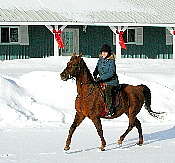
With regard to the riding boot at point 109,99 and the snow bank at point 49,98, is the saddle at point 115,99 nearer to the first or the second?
the riding boot at point 109,99

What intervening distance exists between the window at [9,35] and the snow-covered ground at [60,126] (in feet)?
34.0

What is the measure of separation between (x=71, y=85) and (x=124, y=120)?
2.54 meters

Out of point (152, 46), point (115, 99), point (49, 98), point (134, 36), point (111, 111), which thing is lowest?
point (49, 98)

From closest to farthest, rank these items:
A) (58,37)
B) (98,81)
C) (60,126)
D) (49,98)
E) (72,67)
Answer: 1. (72,67)
2. (98,81)
3. (60,126)
4. (49,98)
5. (58,37)

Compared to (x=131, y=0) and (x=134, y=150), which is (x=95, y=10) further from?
(x=134, y=150)

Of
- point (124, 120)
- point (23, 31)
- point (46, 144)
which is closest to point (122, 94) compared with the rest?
point (46, 144)

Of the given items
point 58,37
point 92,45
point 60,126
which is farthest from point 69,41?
point 60,126

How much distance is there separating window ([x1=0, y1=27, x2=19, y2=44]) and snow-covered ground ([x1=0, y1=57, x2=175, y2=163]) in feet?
34.0

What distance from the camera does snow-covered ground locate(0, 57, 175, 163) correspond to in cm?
935

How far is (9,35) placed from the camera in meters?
27.6

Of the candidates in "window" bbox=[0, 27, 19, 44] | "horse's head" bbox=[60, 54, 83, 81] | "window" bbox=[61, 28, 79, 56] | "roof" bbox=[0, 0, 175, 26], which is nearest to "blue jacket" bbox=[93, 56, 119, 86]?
"horse's head" bbox=[60, 54, 83, 81]

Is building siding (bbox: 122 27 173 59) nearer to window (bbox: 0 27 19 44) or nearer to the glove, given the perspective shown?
window (bbox: 0 27 19 44)

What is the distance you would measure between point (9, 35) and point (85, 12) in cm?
430

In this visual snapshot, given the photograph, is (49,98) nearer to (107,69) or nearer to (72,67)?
(107,69)
